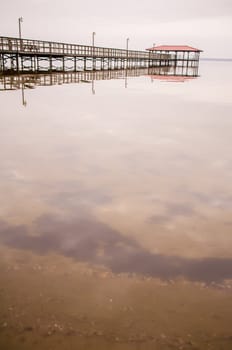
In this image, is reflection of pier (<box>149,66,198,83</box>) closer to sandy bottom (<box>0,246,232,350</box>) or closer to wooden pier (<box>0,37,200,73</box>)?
wooden pier (<box>0,37,200,73</box>)

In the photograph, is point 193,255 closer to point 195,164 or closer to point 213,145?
point 195,164

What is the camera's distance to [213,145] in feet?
28.7

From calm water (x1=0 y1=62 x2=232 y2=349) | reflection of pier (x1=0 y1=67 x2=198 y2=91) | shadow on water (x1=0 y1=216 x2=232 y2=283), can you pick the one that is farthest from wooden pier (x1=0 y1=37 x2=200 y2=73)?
shadow on water (x1=0 y1=216 x2=232 y2=283)

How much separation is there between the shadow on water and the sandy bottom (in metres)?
0.15

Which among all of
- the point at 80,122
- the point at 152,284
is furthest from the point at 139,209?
the point at 80,122

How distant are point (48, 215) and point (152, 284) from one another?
1972 mm

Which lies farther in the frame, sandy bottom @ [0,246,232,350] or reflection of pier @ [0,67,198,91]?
reflection of pier @ [0,67,198,91]

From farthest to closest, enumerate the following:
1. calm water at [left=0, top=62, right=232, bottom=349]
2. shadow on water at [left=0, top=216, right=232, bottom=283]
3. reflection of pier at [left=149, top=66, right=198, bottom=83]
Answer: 1. reflection of pier at [left=149, top=66, right=198, bottom=83]
2. calm water at [left=0, top=62, right=232, bottom=349]
3. shadow on water at [left=0, top=216, right=232, bottom=283]

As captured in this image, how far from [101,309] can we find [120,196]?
8.60 ft

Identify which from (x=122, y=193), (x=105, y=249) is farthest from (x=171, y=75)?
(x=105, y=249)

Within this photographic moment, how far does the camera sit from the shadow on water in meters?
3.38

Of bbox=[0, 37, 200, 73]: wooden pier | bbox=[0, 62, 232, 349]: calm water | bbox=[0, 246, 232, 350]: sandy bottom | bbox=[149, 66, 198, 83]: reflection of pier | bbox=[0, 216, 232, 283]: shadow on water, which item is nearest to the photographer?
bbox=[0, 246, 232, 350]: sandy bottom

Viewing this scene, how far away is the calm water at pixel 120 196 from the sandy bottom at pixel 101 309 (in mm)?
101

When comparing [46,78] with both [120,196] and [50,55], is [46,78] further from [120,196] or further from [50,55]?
[120,196]
